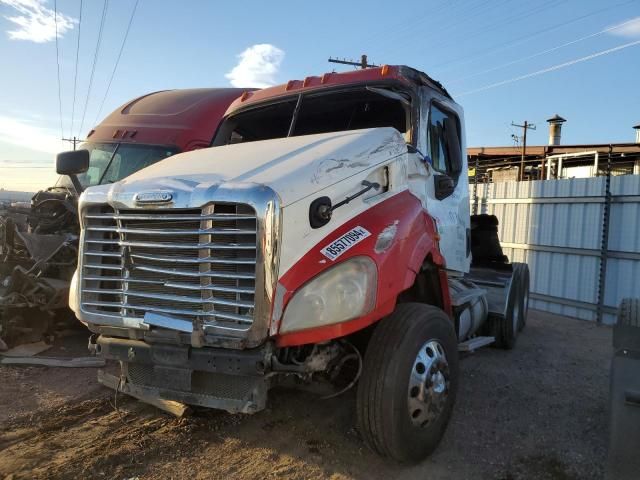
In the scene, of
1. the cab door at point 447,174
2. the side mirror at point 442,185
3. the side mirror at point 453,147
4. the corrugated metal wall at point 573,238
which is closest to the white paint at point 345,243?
the cab door at point 447,174

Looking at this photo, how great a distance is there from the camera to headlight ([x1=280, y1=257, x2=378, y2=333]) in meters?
2.88

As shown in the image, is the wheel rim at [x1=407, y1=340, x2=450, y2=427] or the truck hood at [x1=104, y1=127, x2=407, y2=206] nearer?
the truck hood at [x1=104, y1=127, x2=407, y2=206]

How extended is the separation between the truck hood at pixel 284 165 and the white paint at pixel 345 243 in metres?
0.31

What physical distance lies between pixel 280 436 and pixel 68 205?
5.00m

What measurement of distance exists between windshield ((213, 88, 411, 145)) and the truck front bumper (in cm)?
229

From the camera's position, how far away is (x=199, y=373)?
315 cm

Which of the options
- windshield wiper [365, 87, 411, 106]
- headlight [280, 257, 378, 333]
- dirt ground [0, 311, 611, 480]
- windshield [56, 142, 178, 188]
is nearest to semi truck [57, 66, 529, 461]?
headlight [280, 257, 378, 333]

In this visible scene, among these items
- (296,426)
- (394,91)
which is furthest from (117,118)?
(296,426)

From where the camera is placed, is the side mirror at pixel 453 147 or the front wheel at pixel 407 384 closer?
the front wheel at pixel 407 384

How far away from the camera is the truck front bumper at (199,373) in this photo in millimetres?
2959

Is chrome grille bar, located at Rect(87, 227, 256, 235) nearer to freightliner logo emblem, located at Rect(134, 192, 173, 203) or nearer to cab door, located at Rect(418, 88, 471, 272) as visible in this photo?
freightliner logo emblem, located at Rect(134, 192, 173, 203)

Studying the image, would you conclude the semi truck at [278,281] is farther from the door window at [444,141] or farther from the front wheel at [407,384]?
the door window at [444,141]

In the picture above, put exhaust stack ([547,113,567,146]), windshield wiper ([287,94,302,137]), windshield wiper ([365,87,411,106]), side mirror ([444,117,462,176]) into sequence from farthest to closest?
exhaust stack ([547,113,567,146]) < side mirror ([444,117,462,176]) < windshield wiper ([287,94,302,137]) < windshield wiper ([365,87,411,106])

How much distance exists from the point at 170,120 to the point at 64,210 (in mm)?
2004
